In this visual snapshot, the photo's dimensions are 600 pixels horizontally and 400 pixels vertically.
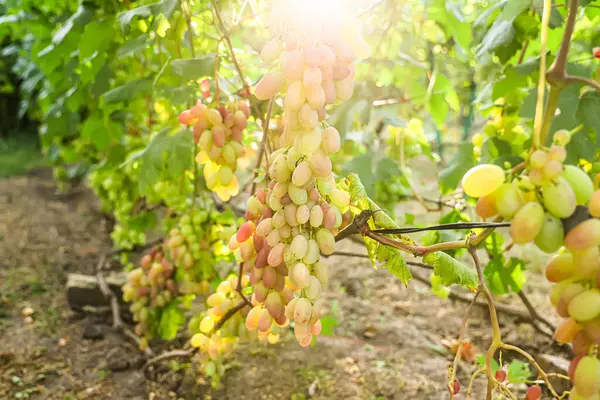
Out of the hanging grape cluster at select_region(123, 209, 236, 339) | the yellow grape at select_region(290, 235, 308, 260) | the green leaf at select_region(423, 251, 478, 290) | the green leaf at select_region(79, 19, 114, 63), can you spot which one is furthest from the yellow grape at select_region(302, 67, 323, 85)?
the green leaf at select_region(79, 19, 114, 63)

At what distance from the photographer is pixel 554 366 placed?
151cm

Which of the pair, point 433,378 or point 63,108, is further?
point 63,108

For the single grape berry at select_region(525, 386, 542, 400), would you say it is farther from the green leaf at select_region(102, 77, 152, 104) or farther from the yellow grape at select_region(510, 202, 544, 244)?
the green leaf at select_region(102, 77, 152, 104)

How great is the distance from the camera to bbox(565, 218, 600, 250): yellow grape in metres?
0.46

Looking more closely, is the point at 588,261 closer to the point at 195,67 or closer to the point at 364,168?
the point at 195,67

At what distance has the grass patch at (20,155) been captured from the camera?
17.7ft

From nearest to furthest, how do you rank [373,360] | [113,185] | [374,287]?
[373,360]
[113,185]
[374,287]

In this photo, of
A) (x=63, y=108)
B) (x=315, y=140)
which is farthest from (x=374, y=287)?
(x=315, y=140)

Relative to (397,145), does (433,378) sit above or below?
below

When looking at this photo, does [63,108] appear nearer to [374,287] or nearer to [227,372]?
Answer: [227,372]

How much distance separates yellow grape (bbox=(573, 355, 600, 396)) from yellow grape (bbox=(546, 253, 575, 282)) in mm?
86

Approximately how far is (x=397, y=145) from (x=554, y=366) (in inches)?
35.3

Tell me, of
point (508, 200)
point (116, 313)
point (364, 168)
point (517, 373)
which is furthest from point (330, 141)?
point (116, 313)

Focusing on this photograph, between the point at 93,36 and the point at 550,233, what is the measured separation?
1416 millimetres
